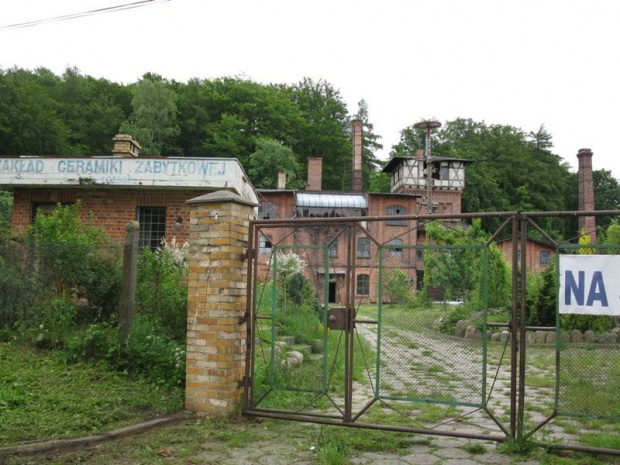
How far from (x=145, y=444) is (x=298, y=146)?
49759 mm

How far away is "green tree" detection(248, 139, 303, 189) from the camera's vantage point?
44.3m

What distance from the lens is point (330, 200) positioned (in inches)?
1491

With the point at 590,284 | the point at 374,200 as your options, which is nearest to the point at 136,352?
the point at 590,284

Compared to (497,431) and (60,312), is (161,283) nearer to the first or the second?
(60,312)

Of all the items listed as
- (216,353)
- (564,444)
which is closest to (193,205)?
(216,353)

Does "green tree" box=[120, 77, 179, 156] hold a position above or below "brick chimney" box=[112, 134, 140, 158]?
above

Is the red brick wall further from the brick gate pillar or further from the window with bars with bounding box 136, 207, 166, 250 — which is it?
the brick gate pillar

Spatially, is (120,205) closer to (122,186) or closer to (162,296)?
(122,186)

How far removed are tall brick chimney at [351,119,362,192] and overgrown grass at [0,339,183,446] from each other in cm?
3641

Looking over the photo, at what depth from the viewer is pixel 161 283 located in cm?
720

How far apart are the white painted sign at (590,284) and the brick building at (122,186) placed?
9.09m

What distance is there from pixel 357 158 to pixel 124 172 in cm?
3187

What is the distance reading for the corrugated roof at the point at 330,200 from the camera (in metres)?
37.6

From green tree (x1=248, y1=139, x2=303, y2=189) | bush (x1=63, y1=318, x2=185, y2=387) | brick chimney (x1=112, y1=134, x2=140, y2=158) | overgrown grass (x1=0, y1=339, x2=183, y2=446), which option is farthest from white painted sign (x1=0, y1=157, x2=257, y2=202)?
green tree (x1=248, y1=139, x2=303, y2=189)
